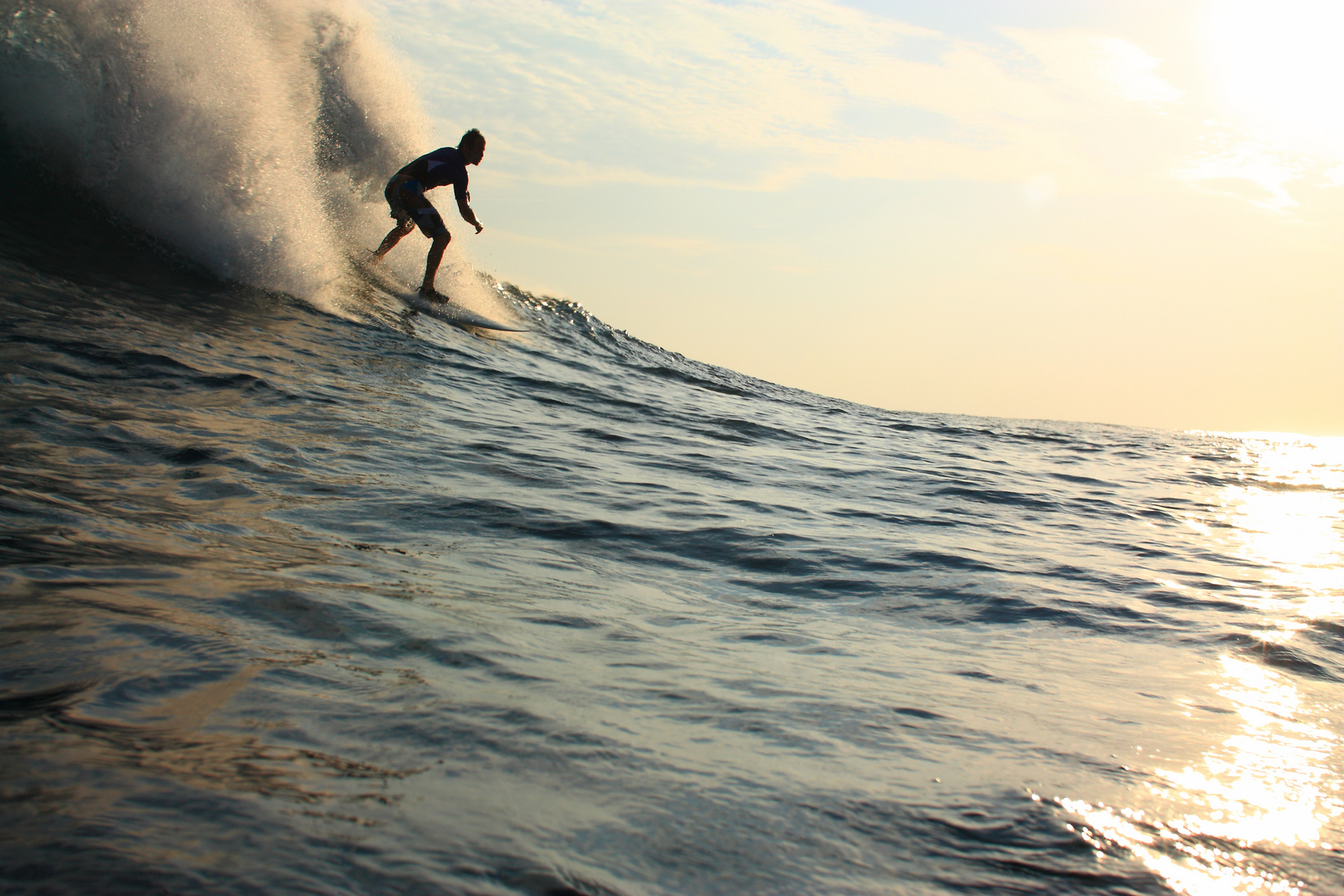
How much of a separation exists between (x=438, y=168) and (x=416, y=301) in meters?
1.65

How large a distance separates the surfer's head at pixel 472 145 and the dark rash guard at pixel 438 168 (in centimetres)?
6

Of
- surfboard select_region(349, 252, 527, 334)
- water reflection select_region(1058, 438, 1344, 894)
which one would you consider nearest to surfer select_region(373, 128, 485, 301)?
surfboard select_region(349, 252, 527, 334)

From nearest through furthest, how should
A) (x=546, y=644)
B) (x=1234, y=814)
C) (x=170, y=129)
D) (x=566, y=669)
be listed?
(x=1234, y=814)
(x=566, y=669)
(x=546, y=644)
(x=170, y=129)

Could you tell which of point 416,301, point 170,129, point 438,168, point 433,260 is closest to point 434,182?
point 438,168

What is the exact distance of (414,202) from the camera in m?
9.75

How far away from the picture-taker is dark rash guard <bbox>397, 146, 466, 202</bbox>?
9.70 metres

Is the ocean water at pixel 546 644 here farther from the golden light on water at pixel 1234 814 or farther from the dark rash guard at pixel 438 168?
the dark rash guard at pixel 438 168

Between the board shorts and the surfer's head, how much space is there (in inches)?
23.4

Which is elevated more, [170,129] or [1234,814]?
[170,129]

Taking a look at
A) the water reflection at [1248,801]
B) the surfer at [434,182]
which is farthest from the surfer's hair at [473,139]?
the water reflection at [1248,801]

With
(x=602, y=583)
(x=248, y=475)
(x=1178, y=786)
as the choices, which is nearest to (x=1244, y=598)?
(x=1178, y=786)

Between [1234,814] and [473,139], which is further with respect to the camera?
[473,139]

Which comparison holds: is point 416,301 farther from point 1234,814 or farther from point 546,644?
point 1234,814

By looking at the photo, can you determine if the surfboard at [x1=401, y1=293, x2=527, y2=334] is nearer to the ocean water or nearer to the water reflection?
the ocean water
